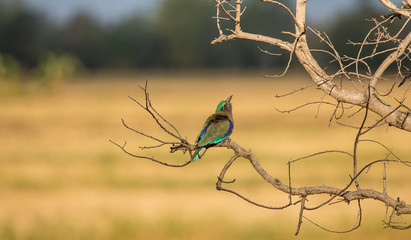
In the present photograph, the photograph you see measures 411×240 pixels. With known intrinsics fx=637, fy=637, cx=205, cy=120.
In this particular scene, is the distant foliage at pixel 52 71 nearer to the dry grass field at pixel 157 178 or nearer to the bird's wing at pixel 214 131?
the dry grass field at pixel 157 178

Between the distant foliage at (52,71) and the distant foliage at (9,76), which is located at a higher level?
the distant foliage at (52,71)

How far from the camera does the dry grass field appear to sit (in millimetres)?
15289

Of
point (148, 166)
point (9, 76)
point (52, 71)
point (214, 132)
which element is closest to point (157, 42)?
point (52, 71)

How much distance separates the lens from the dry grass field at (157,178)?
15289mm

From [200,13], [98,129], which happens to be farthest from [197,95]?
[200,13]

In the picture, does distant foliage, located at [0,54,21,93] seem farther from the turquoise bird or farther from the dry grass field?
the turquoise bird

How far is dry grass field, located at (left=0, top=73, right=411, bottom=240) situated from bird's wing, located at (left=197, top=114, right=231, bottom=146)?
31.9ft

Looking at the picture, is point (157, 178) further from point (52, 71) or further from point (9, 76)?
point (52, 71)

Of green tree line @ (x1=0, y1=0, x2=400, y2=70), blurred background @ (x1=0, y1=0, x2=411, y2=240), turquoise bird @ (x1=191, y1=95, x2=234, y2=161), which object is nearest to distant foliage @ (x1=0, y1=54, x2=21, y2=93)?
blurred background @ (x1=0, y1=0, x2=411, y2=240)

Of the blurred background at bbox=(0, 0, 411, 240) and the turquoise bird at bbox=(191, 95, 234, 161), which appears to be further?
the blurred background at bbox=(0, 0, 411, 240)

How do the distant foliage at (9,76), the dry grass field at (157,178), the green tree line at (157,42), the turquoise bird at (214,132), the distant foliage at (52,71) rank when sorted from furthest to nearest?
the green tree line at (157,42) < the distant foliage at (52,71) < the distant foliage at (9,76) < the dry grass field at (157,178) < the turquoise bird at (214,132)

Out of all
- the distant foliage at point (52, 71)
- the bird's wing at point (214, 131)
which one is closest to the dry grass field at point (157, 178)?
the distant foliage at point (52, 71)

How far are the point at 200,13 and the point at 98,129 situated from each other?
6391 centimetres

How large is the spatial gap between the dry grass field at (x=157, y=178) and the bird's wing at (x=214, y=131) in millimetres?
9727
